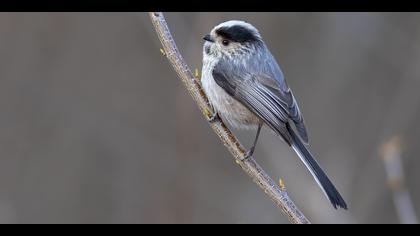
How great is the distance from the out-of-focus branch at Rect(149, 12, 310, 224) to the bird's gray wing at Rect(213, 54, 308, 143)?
24cm

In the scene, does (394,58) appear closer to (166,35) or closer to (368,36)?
(368,36)

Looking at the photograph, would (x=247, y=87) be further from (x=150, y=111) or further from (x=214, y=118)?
(x=150, y=111)

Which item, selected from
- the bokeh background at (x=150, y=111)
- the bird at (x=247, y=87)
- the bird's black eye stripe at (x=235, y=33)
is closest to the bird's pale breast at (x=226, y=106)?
the bird at (x=247, y=87)

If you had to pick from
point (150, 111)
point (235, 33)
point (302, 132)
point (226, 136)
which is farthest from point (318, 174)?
point (150, 111)

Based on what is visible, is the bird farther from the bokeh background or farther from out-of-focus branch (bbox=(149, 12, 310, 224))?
the bokeh background

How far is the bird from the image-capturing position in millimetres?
3779

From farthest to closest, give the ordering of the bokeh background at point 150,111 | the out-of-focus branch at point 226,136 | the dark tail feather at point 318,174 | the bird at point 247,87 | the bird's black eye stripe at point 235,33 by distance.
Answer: the bokeh background at point 150,111 → the bird's black eye stripe at point 235,33 → the bird at point 247,87 → the dark tail feather at point 318,174 → the out-of-focus branch at point 226,136

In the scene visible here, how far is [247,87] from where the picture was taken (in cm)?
391

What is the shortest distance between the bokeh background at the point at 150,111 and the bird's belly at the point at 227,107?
2.17 m

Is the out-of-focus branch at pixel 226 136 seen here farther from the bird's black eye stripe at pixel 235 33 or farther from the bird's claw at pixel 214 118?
the bird's black eye stripe at pixel 235 33

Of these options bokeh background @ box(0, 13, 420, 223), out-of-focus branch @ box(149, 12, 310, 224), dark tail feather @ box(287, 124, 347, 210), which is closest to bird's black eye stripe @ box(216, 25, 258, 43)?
out-of-focus branch @ box(149, 12, 310, 224)

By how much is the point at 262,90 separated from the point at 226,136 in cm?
52

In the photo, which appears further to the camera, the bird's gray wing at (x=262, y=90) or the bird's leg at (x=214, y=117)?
the bird's gray wing at (x=262, y=90)

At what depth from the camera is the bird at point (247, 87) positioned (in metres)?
3.78
